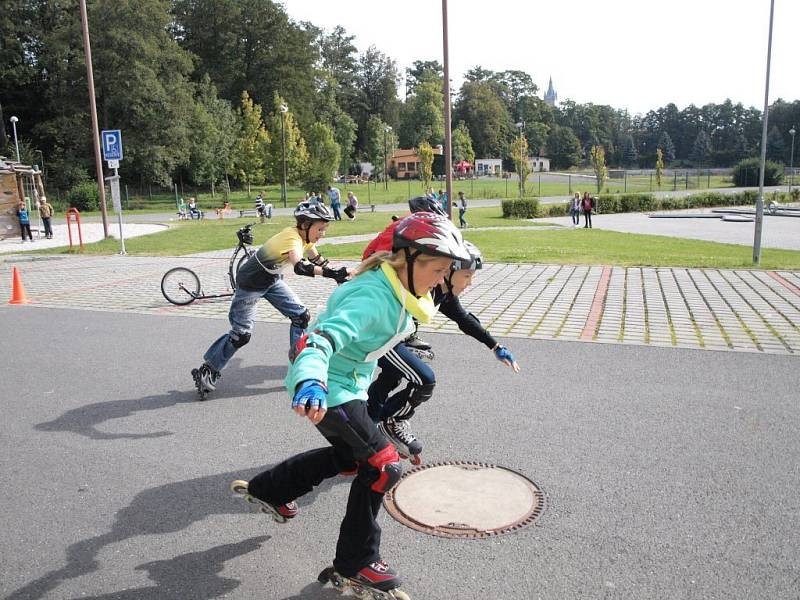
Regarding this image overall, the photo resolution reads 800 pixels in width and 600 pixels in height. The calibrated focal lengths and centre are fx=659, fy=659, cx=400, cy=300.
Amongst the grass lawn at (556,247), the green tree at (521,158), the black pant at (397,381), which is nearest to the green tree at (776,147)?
the green tree at (521,158)

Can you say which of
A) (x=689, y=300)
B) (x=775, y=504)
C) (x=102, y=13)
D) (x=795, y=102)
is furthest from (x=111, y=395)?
(x=795, y=102)

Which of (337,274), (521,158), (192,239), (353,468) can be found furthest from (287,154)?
(353,468)

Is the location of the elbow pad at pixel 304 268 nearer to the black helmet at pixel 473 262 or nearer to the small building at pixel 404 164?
the black helmet at pixel 473 262

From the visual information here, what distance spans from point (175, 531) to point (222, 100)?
67164 millimetres

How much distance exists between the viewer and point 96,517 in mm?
4008

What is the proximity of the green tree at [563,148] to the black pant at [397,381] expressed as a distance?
128496 millimetres

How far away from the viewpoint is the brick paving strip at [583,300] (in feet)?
27.4

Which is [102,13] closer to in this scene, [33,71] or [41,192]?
[33,71]

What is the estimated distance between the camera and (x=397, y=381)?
16.1 ft

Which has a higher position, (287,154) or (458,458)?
(287,154)

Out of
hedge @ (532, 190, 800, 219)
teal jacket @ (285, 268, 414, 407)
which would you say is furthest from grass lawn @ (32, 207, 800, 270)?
hedge @ (532, 190, 800, 219)

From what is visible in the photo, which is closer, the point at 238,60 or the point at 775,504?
the point at 775,504

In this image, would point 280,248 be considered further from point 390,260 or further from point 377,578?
point 377,578

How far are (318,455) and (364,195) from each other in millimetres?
62435
